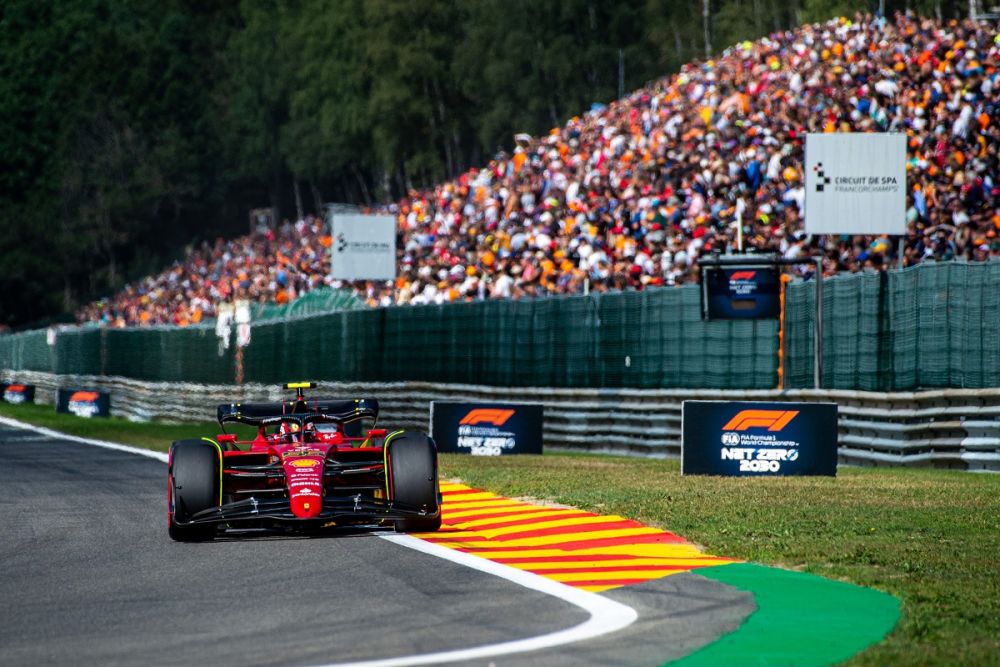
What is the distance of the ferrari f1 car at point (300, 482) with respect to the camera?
11.6 m

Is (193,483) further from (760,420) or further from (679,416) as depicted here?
(679,416)

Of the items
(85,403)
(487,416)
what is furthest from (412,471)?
(85,403)

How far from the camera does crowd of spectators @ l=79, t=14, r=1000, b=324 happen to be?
30.1m

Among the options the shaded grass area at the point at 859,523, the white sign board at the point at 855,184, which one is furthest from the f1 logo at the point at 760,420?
the white sign board at the point at 855,184

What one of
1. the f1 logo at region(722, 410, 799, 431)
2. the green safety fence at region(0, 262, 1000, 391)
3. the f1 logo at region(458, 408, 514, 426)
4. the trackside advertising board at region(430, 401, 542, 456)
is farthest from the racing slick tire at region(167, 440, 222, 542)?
the f1 logo at region(458, 408, 514, 426)

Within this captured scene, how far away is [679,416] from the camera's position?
2305 cm

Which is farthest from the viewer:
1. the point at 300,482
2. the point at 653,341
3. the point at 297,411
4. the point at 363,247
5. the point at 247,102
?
the point at 247,102

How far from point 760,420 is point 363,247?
26841mm

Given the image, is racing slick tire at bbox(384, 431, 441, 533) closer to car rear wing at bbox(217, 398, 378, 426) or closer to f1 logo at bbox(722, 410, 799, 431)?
car rear wing at bbox(217, 398, 378, 426)

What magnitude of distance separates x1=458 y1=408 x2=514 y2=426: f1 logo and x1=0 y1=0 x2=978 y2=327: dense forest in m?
48.0

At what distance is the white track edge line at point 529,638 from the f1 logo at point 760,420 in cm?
584

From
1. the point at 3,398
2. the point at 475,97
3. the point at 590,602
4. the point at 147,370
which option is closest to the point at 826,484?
the point at 590,602

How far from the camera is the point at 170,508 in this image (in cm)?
1200

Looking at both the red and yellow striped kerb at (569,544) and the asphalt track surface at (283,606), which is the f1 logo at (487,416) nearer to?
the red and yellow striped kerb at (569,544)
